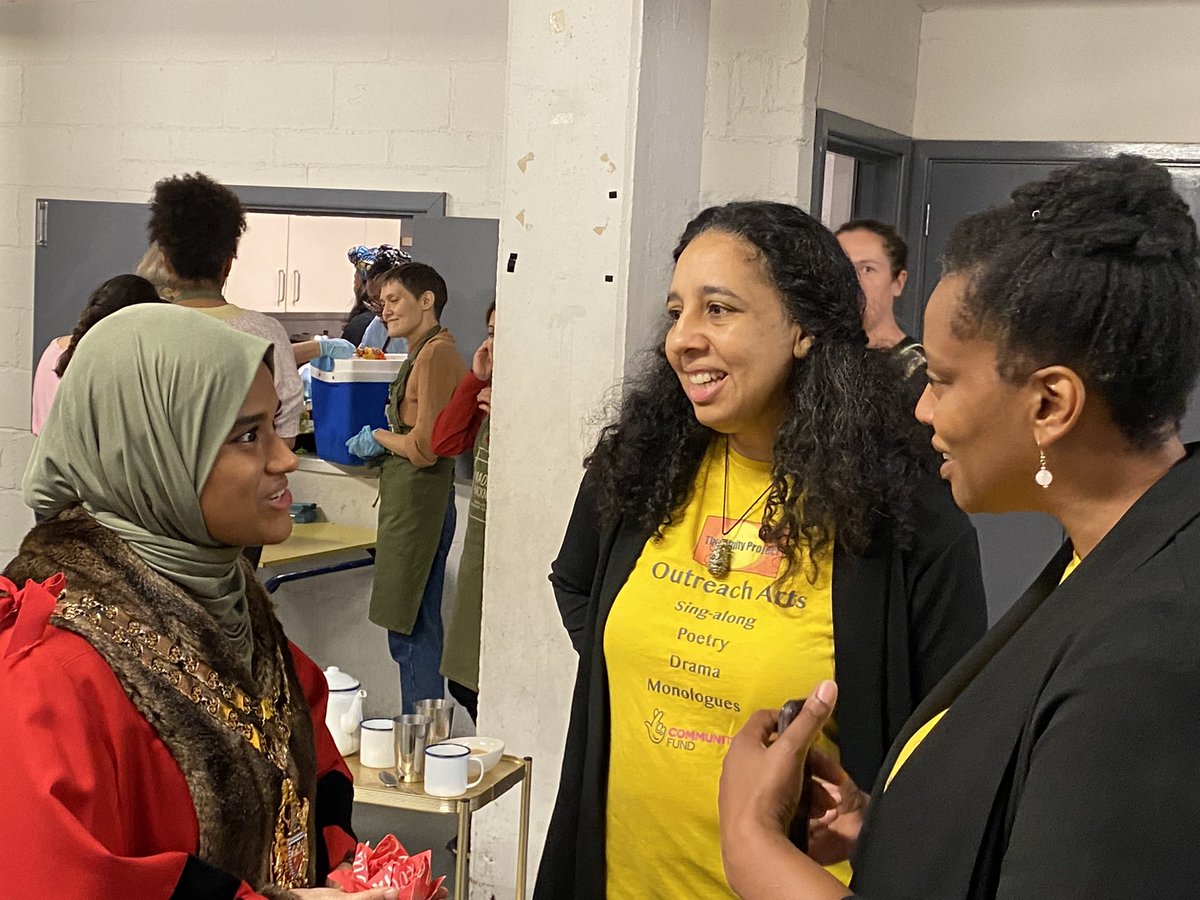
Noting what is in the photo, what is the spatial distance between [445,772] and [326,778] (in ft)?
1.99

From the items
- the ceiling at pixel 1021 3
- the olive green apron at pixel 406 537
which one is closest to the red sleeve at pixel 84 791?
the olive green apron at pixel 406 537

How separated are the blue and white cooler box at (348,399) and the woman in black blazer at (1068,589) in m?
3.39

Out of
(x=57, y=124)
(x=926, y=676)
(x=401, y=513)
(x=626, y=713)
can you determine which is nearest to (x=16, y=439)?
(x=57, y=124)

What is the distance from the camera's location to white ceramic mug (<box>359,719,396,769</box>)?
2.55m

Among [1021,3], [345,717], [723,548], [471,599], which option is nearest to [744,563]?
[723,548]

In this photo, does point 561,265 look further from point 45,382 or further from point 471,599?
point 45,382

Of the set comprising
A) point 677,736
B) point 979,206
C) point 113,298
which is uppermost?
point 979,206

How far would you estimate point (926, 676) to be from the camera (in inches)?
68.2

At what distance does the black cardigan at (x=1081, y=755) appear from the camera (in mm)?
819

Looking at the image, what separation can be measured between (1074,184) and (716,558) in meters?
0.87

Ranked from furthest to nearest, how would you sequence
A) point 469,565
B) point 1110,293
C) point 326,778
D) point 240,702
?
point 469,565, point 326,778, point 240,702, point 1110,293

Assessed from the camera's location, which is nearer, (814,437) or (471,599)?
(814,437)

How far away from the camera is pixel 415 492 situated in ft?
13.5

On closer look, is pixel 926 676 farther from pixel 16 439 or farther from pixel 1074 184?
pixel 16 439
